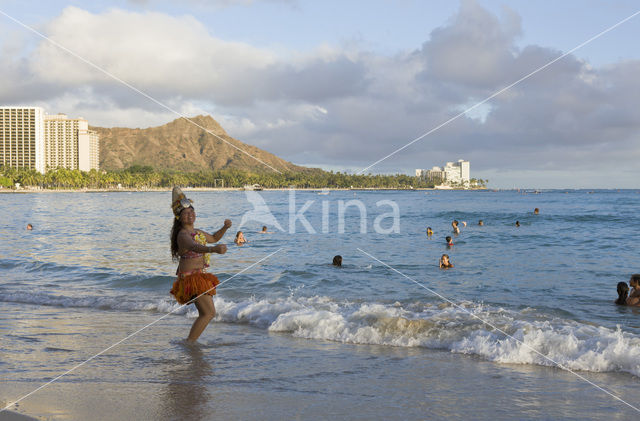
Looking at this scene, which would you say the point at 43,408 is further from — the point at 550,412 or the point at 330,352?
the point at 550,412

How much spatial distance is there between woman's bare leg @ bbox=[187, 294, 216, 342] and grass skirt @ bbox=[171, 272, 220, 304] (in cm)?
12

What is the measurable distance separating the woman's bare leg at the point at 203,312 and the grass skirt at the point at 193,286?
123 mm

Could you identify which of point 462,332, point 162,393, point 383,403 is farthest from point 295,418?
point 462,332

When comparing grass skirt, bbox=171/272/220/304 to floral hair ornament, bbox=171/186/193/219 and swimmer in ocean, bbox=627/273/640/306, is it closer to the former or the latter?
floral hair ornament, bbox=171/186/193/219

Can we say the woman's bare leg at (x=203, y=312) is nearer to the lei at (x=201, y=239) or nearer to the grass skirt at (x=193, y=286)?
the grass skirt at (x=193, y=286)

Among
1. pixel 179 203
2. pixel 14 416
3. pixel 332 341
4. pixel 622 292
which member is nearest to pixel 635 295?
pixel 622 292

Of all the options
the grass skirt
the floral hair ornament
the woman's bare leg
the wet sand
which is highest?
the floral hair ornament

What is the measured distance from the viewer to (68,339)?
8977 mm

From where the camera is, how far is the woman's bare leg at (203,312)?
8.25 meters

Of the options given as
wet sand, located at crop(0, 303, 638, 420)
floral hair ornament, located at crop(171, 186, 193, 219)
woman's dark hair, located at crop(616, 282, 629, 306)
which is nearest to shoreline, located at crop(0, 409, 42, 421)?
wet sand, located at crop(0, 303, 638, 420)

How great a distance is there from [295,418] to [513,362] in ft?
13.7

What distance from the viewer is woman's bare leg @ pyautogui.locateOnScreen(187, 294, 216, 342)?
27.1ft

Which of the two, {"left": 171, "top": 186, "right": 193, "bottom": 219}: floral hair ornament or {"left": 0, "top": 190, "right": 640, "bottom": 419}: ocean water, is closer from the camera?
{"left": 0, "top": 190, "right": 640, "bottom": 419}: ocean water

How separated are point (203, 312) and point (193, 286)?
0.56 metres
